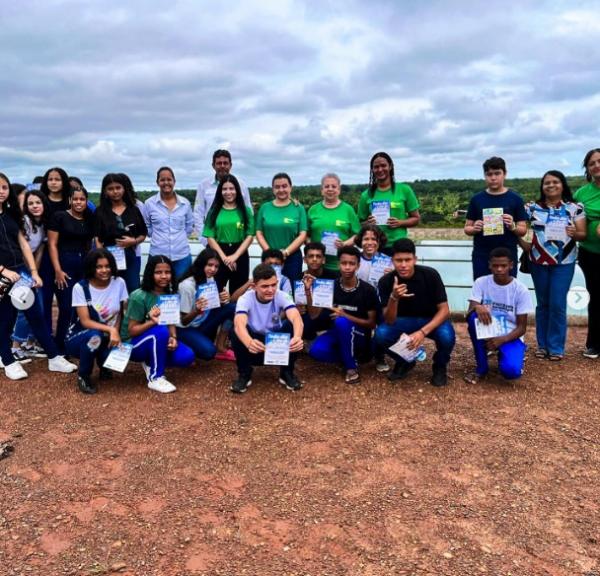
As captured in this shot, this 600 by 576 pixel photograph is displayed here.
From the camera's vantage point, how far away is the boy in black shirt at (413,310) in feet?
14.7

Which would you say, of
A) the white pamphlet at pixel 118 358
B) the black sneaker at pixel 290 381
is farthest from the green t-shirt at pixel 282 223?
the white pamphlet at pixel 118 358

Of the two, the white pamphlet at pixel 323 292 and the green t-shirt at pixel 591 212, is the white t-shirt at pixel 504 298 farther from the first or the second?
the white pamphlet at pixel 323 292

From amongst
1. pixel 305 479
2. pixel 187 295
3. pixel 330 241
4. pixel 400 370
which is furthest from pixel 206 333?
pixel 305 479

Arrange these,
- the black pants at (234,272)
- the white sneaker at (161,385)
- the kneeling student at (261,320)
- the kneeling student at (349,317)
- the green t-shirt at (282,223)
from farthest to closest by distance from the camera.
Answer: the black pants at (234,272)
the green t-shirt at (282,223)
the kneeling student at (349,317)
the white sneaker at (161,385)
the kneeling student at (261,320)

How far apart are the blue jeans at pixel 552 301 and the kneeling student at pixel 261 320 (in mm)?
2585

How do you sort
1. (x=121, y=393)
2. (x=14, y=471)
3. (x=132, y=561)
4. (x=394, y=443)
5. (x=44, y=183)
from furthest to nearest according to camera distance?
1. (x=44, y=183)
2. (x=121, y=393)
3. (x=394, y=443)
4. (x=14, y=471)
5. (x=132, y=561)

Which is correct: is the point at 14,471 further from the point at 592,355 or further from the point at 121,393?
the point at 592,355

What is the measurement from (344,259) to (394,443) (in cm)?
175

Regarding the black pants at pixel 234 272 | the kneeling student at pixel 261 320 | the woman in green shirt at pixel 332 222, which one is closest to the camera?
the kneeling student at pixel 261 320

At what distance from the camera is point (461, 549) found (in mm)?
2486

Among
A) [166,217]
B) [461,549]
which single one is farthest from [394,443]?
[166,217]

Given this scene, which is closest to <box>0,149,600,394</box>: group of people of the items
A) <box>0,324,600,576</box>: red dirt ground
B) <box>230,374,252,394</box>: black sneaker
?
<box>230,374,252,394</box>: black sneaker

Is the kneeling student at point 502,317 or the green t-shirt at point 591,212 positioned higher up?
the green t-shirt at point 591,212

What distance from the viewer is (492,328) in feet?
15.0
